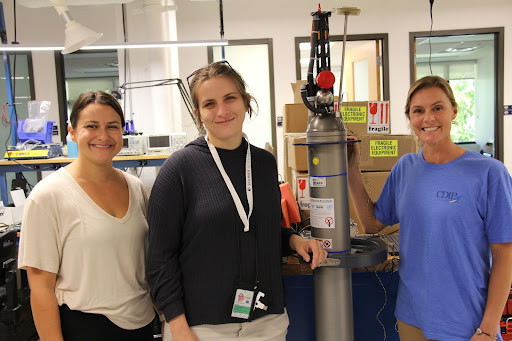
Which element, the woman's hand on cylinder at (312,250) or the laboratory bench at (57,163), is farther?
the laboratory bench at (57,163)

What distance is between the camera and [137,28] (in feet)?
13.0

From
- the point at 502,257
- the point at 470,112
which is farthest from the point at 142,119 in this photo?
the point at 470,112

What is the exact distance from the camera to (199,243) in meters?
1.04

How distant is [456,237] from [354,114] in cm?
94

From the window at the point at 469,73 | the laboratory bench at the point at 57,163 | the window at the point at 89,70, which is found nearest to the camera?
the laboratory bench at the point at 57,163

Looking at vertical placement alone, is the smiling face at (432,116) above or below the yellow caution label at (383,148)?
above

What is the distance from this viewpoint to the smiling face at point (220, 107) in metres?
1.08

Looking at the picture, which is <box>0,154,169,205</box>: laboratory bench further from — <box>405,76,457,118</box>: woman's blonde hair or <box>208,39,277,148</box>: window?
<box>405,76,457,118</box>: woman's blonde hair

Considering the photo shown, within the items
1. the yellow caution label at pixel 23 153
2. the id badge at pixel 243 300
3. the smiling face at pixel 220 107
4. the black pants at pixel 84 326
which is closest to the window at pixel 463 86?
the yellow caution label at pixel 23 153

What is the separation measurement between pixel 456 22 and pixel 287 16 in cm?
196

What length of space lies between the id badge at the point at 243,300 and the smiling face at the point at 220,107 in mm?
415

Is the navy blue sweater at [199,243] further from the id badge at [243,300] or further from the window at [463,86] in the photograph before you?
the window at [463,86]

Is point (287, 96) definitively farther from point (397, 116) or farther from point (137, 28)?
point (137, 28)

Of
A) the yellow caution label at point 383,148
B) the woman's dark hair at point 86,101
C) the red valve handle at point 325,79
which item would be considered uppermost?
the red valve handle at point 325,79
